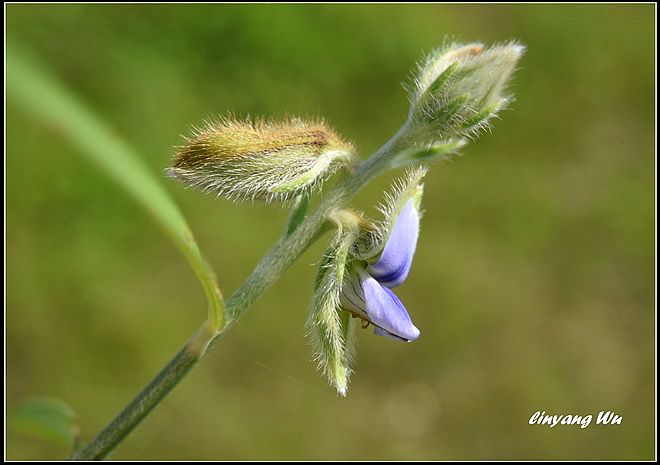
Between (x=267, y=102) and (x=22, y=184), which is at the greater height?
(x=267, y=102)

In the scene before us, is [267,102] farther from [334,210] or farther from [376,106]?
[334,210]

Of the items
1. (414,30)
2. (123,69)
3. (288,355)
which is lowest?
(288,355)

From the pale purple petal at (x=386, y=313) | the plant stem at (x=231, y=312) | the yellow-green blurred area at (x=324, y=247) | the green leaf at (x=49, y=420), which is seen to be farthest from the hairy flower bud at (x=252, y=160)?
the yellow-green blurred area at (x=324, y=247)

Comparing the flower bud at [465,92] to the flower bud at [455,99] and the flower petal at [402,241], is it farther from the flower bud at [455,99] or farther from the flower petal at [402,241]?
the flower petal at [402,241]

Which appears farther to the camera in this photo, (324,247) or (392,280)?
(324,247)

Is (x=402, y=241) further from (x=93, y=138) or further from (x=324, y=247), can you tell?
(x=324, y=247)

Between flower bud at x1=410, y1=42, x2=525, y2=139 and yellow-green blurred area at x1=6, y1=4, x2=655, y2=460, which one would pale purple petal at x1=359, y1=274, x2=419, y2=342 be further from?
yellow-green blurred area at x1=6, y1=4, x2=655, y2=460

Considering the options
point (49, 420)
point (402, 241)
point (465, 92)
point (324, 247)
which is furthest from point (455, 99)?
point (324, 247)

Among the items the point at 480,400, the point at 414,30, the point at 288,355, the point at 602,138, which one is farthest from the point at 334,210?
the point at 602,138
